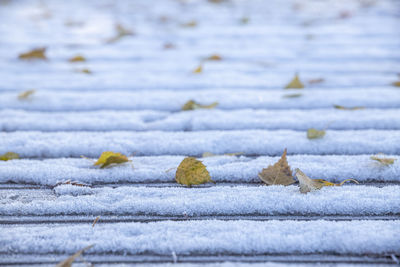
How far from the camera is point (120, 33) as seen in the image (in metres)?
2.62

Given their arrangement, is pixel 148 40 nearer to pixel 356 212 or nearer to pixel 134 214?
pixel 134 214

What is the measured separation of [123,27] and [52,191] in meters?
2.12

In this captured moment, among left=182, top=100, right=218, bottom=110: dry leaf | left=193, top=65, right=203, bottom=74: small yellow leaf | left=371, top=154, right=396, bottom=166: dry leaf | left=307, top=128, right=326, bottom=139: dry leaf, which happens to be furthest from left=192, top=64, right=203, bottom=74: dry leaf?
left=371, top=154, right=396, bottom=166: dry leaf

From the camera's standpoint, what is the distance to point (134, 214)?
2.88 ft

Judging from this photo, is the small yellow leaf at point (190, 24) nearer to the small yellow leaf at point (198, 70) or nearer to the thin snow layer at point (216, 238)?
the small yellow leaf at point (198, 70)

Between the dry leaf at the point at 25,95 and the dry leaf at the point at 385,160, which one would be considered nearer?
the dry leaf at the point at 385,160

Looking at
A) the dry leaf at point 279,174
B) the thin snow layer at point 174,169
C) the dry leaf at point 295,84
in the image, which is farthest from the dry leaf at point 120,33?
the dry leaf at point 279,174

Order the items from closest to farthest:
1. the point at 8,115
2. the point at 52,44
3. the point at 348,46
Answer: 1. the point at 8,115
2. the point at 348,46
3. the point at 52,44

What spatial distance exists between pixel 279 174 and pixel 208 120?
451 mm

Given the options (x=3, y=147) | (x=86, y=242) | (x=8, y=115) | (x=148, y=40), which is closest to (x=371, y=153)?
(x=86, y=242)

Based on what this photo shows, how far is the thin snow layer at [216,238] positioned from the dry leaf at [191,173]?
193 mm

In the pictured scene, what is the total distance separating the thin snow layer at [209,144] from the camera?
Result: 115 centimetres

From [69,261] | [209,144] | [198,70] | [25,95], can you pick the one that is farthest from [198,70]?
[69,261]

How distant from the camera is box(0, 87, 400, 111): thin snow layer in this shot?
1480 mm
